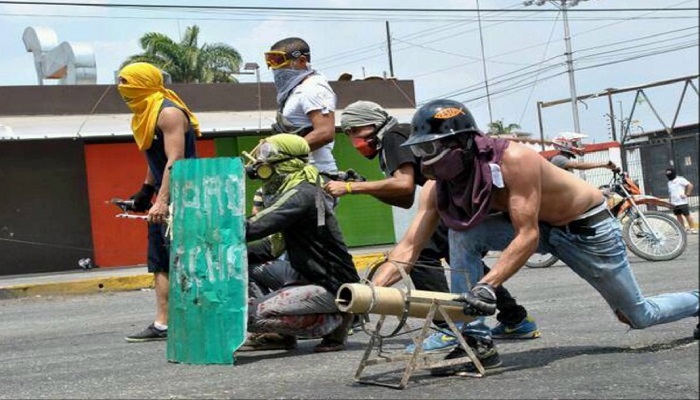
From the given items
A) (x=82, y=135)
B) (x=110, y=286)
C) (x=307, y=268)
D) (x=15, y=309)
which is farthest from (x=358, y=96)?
(x=307, y=268)

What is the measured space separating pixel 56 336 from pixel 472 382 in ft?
13.9

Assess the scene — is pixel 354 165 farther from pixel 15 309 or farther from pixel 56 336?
pixel 56 336

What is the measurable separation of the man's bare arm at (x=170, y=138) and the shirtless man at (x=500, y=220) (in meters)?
1.98

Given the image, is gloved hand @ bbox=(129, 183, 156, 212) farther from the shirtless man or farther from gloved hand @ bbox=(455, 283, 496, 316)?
gloved hand @ bbox=(455, 283, 496, 316)

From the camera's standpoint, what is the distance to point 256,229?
530 cm

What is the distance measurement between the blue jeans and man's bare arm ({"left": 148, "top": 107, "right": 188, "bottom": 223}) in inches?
85.1

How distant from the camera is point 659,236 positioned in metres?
12.1

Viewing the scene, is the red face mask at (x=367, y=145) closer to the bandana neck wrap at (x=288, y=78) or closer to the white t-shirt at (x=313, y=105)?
the white t-shirt at (x=313, y=105)

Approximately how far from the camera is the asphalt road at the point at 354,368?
14.0 feet

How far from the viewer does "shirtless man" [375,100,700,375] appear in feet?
14.5

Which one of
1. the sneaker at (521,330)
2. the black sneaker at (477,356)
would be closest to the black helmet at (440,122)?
the black sneaker at (477,356)

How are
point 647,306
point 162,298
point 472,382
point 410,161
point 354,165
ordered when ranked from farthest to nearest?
point 354,165 → point 162,298 → point 410,161 → point 647,306 → point 472,382

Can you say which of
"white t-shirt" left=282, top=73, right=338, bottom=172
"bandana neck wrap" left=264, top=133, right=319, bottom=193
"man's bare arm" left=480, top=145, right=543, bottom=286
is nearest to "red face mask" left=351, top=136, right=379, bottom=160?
"white t-shirt" left=282, top=73, right=338, bottom=172

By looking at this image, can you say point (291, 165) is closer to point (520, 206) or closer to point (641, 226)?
point (520, 206)
